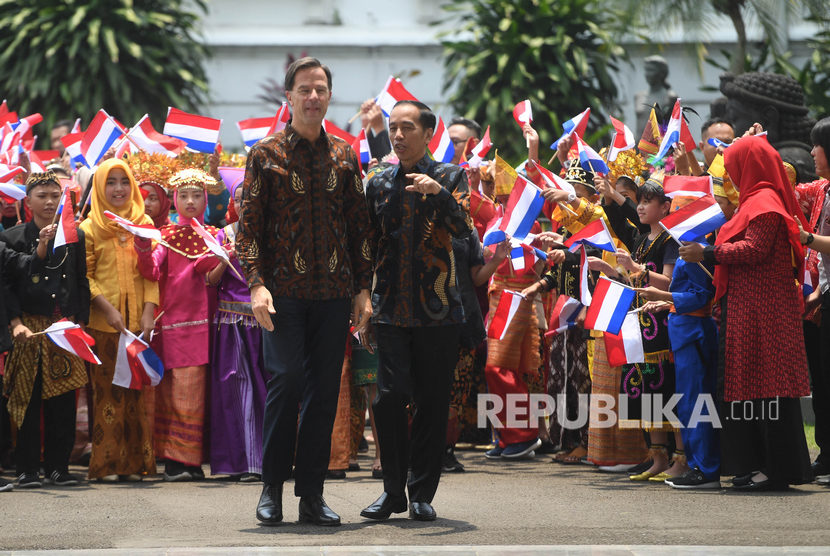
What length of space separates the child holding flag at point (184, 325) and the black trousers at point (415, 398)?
2.30 meters

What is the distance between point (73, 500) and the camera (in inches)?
271

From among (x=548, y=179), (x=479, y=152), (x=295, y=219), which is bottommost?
(x=295, y=219)

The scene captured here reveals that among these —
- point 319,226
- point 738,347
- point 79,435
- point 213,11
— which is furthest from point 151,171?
→ point 213,11

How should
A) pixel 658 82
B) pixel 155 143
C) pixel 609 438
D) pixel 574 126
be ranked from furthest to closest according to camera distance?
pixel 658 82
pixel 155 143
pixel 574 126
pixel 609 438

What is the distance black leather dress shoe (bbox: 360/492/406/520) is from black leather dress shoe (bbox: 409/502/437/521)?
0.23ft

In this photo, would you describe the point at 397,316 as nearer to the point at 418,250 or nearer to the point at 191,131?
the point at 418,250

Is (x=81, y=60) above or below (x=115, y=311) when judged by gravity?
above

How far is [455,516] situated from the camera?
6.18 meters

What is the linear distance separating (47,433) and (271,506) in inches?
94.7

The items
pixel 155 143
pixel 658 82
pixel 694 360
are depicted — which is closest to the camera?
pixel 694 360

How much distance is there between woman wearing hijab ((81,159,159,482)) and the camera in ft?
25.6

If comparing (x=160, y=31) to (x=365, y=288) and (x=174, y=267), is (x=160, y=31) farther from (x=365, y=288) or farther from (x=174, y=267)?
(x=365, y=288)

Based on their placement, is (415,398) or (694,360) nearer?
(415,398)

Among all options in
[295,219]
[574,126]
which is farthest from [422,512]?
[574,126]
